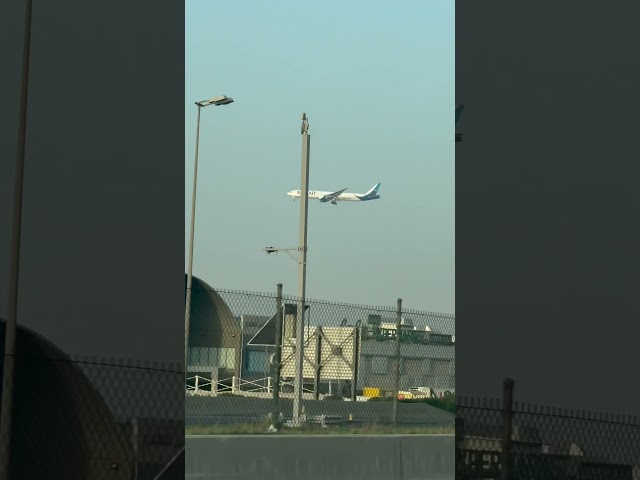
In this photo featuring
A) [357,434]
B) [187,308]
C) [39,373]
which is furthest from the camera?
[357,434]

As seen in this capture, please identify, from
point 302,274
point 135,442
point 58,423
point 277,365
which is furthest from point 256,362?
point 58,423

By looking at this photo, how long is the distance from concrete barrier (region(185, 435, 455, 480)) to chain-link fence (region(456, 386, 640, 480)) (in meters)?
0.85

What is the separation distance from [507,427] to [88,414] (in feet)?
10.7

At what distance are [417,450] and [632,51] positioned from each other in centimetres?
373

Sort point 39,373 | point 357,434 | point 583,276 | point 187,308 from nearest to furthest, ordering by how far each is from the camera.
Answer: point 39,373
point 187,308
point 583,276
point 357,434

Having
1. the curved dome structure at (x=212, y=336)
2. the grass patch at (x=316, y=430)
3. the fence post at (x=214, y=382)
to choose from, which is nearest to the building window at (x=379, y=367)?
the grass patch at (x=316, y=430)

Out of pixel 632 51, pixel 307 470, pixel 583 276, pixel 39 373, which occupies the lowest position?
pixel 307 470

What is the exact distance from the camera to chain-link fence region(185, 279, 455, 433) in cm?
835

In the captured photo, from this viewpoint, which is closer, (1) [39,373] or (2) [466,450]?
(1) [39,373]

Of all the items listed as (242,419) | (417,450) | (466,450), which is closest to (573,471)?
(466,450)

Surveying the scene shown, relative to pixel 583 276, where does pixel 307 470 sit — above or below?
below

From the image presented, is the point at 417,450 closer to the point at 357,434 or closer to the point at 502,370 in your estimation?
the point at 357,434

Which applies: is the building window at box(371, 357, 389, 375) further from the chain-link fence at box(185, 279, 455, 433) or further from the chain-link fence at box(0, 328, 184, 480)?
the chain-link fence at box(0, 328, 184, 480)

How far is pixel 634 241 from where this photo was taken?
347 inches
